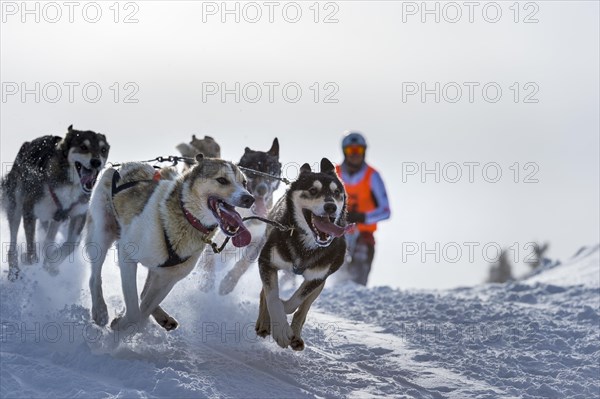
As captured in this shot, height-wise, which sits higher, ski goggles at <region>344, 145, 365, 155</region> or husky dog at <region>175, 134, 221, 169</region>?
ski goggles at <region>344, 145, 365, 155</region>

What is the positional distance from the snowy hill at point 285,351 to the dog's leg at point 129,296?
88 millimetres

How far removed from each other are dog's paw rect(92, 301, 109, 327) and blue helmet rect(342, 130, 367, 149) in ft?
19.0

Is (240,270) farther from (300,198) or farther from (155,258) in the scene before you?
(155,258)

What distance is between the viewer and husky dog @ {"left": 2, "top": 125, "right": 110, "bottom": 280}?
6949 millimetres

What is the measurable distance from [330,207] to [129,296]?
135 cm

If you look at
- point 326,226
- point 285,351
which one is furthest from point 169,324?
point 326,226

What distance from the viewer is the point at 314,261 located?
222 inches

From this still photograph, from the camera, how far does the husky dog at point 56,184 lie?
6.95m

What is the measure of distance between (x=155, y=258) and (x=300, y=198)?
1088 millimetres

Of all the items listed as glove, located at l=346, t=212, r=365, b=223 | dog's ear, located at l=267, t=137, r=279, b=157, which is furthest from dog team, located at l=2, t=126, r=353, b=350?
glove, located at l=346, t=212, r=365, b=223

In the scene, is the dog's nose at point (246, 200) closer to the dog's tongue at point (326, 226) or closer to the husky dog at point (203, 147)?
the dog's tongue at point (326, 226)

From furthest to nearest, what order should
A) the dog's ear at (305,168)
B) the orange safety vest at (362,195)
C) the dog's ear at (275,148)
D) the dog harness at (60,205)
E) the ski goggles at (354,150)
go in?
the ski goggles at (354,150), the orange safety vest at (362,195), the dog's ear at (275,148), the dog harness at (60,205), the dog's ear at (305,168)

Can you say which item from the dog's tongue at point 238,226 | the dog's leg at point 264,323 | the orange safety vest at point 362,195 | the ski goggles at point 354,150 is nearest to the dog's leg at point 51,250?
the dog's leg at point 264,323

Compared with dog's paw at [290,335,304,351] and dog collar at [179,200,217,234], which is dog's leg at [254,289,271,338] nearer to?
dog's paw at [290,335,304,351]
